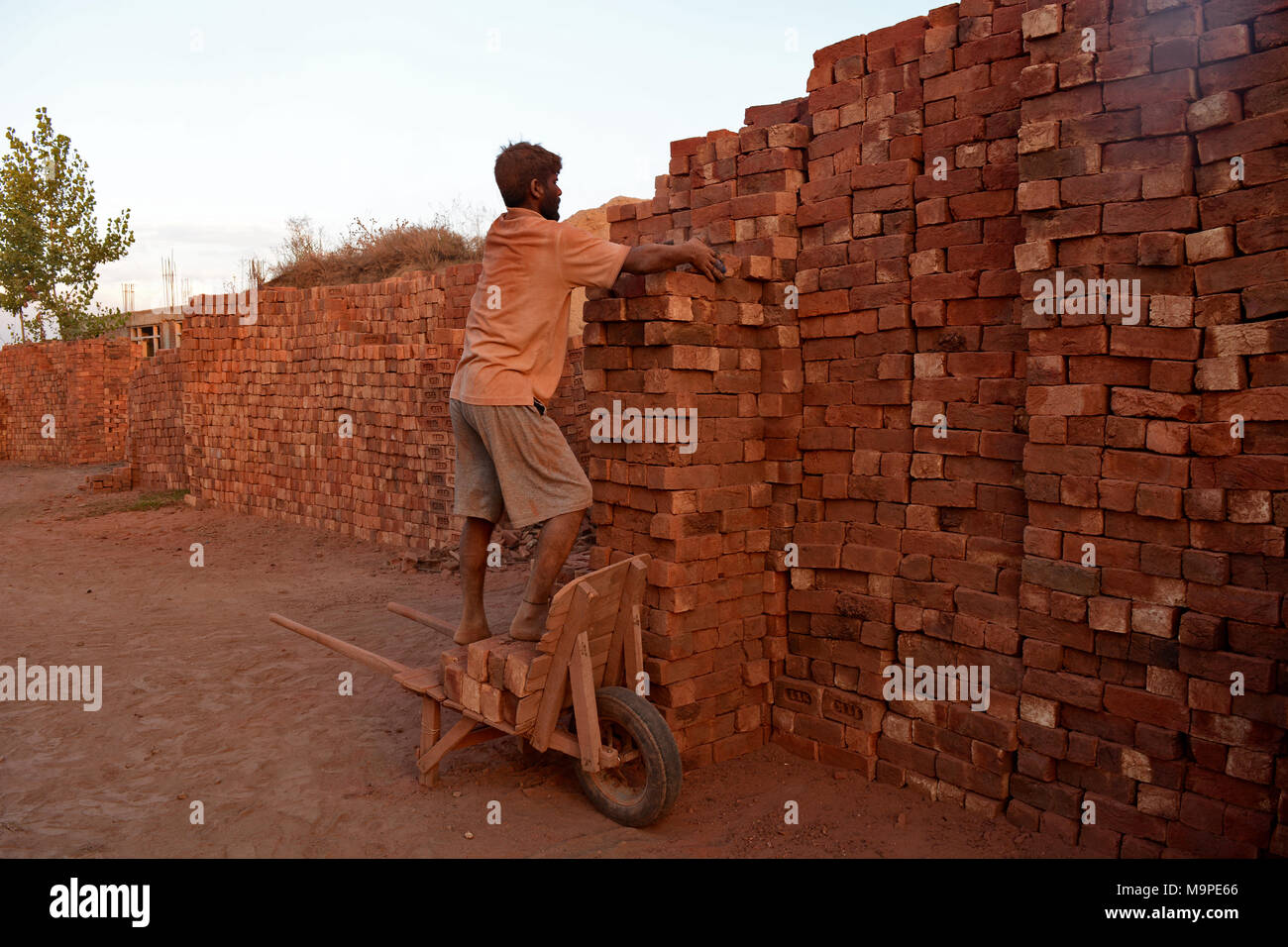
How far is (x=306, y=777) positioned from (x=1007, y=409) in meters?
3.78

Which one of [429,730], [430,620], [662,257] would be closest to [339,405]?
[430,620]

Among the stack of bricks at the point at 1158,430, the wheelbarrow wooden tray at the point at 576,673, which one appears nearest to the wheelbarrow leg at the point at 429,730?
the wheelbarrow wooden tray at the point at 576,673

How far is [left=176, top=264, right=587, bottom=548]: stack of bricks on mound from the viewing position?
980 cm

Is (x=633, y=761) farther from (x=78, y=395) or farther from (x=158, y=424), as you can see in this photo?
(x=78, y=395)

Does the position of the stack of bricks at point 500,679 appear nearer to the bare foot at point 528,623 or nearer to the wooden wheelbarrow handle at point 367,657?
the bare foot at point 528,623

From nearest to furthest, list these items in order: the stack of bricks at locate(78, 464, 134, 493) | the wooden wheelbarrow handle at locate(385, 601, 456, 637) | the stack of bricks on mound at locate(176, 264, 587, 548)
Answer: the wooden wheelbarrow handle at locate(385, 601, 456, 637) < the stack of bricks on mound at locate(176, 264, 587, 548) < the stack of bricks at locate(78, 464, 134, 493)

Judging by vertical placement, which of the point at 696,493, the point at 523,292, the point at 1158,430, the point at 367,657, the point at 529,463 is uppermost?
the point at 523,292

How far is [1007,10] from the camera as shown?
11.7 feet

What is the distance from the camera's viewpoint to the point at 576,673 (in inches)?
140

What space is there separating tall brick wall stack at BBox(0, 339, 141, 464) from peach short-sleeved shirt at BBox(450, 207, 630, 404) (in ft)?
73.5

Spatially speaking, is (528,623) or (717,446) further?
(717,446)

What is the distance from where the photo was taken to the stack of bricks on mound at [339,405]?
9.80m

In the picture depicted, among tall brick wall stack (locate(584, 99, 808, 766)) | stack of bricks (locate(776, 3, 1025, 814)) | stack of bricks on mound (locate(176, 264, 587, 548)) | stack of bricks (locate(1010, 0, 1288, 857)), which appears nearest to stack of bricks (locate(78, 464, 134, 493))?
stack of bricks on mound (locate(176, 264, 587, 548))

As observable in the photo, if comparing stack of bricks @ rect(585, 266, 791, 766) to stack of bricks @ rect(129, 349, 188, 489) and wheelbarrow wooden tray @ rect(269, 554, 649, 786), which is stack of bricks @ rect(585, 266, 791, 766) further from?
stack of bricks @ rect(129, 349, 188, 489)
